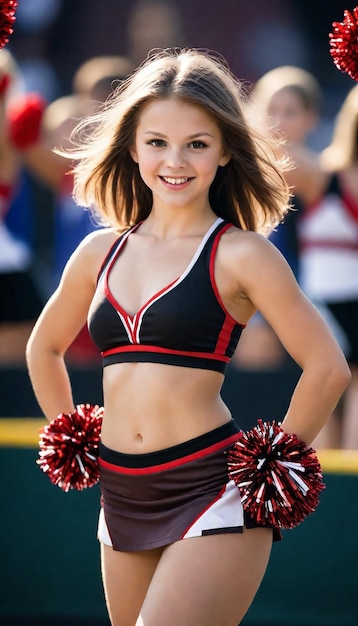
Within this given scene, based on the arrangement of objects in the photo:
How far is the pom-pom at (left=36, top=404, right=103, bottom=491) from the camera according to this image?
3463 millimetres

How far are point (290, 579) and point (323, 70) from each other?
5.09 meters

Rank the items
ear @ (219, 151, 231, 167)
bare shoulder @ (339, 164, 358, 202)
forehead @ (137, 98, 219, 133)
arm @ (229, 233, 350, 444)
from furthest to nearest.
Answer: bare shoulder @ (339, 164, 358, 202) → ear @ (219, 151, 231, 167) → forehead @ (137, 98, 219, 133) → arm @ (229, 233, 350, 444)

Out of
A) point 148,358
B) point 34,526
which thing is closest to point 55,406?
point 148,358

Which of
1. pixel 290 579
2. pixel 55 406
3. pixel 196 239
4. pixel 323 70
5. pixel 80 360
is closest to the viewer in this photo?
pixel 196 239

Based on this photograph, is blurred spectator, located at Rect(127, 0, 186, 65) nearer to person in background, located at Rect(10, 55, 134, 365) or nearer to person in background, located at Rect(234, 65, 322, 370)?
person in background, located at Rect(10, 55, 134, 365)

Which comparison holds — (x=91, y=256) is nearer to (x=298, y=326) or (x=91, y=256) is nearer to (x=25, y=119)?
(x=298, y=326)

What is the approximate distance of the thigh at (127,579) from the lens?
3.29 meters

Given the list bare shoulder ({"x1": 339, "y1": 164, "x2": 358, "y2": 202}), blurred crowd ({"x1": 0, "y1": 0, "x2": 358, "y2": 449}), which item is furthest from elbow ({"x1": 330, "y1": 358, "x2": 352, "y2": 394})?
bare shoulder ({"x1": 339, "y1": 164, "x2": 358, "y2": 202})

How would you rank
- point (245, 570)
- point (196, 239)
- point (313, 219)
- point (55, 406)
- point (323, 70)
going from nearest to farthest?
1. point (245, 570)
2. point (196, 239)
3. point (55, 406)
4. point (313, 219)
5. point (323, 70)

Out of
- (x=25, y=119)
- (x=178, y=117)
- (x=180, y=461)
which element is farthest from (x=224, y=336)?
(x=25, y=119)

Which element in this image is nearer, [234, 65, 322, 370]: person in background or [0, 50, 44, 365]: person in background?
[234, 65, 322, 370]: person in background

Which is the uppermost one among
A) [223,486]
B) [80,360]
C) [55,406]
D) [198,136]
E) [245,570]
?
[80,360]

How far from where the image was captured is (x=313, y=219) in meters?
6.18

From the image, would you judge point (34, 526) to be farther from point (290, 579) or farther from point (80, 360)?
point (80, 360)
